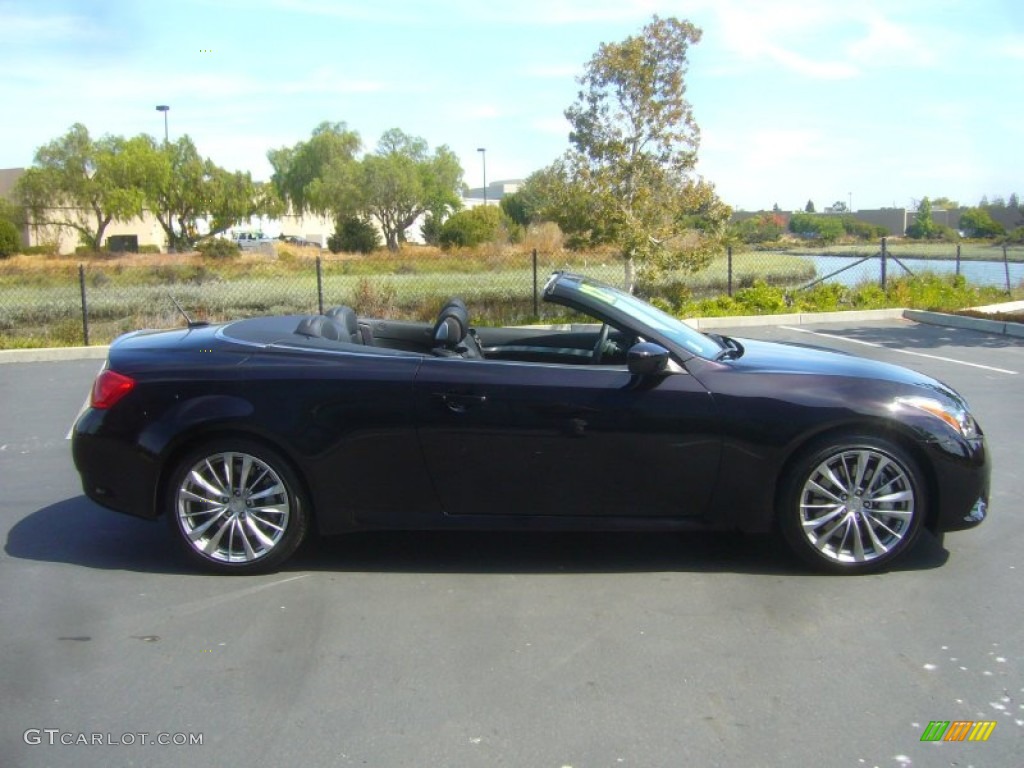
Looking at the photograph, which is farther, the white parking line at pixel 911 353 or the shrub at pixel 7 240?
the shrub at pixel 7 240

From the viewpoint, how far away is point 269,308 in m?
17.2

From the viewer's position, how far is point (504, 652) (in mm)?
3979

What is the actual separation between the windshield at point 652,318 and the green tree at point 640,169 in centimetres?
1197

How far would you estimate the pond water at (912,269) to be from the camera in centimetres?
2005

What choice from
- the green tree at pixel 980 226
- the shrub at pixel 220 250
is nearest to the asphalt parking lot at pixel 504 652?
the green tree at pixel 980 226

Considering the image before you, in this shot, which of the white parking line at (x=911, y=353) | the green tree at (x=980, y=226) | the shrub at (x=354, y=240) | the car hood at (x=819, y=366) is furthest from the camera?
the shrub at (x=354, y=240)

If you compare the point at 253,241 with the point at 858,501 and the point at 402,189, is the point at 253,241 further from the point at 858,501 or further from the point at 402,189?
the point at 858,501

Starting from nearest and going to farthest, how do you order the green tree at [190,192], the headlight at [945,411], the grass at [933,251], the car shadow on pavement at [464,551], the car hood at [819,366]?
the headlight at [945,411], the car hood at [819,366], the car shadow on pavement at [464,551], the grass at [933,251], the green tree at [190,192]

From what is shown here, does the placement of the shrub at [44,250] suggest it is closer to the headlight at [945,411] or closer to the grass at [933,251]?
the grass at [933,251]

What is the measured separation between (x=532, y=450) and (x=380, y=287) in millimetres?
12627

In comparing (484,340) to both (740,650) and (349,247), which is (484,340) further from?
(349,247)

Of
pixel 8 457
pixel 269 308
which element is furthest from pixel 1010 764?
pixel 269 308

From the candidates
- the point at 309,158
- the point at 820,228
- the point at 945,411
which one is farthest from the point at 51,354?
the point at 309,158

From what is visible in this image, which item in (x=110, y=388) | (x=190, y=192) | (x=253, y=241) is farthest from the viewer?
(x=253, y=241)
